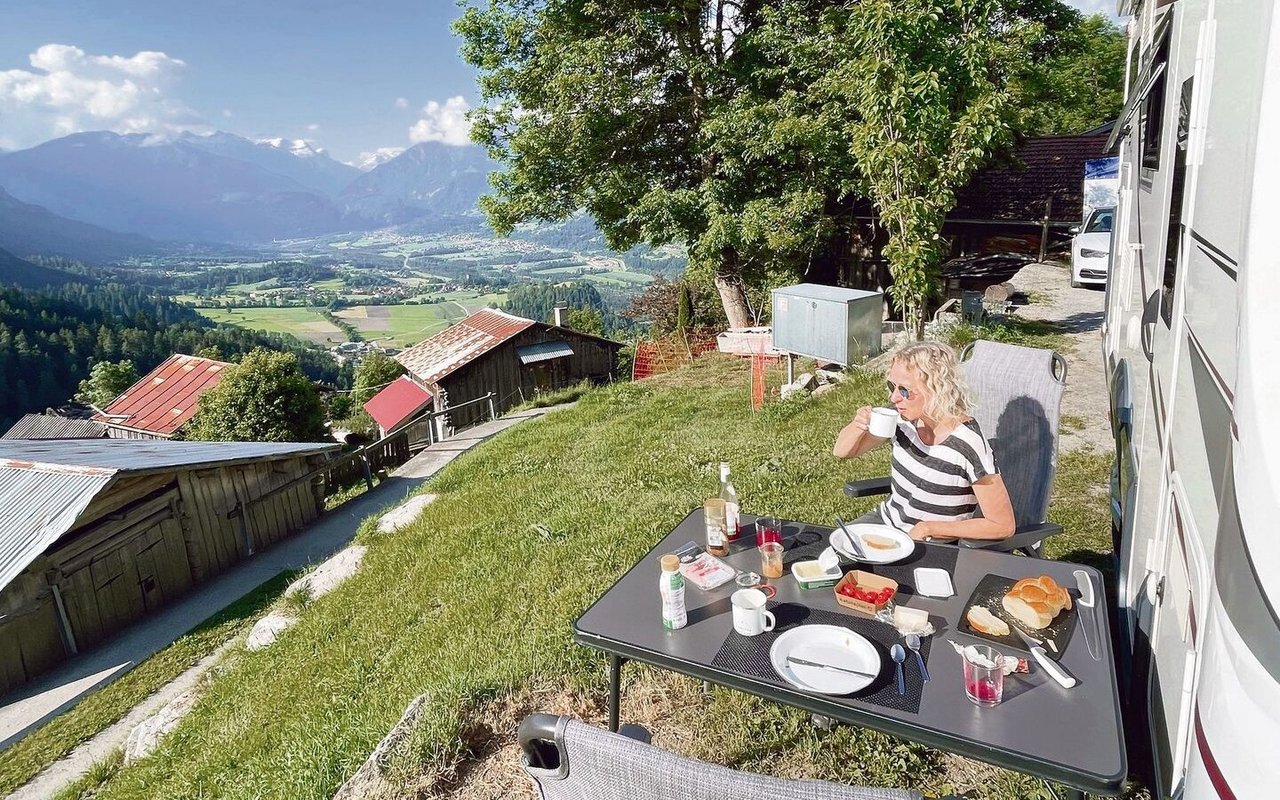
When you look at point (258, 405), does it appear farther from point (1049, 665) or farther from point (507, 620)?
point (1049, 665)

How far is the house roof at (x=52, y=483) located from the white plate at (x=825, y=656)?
36.7ft

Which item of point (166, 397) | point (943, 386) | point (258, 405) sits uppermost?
point (943, 386)

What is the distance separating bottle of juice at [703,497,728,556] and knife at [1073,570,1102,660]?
124cm

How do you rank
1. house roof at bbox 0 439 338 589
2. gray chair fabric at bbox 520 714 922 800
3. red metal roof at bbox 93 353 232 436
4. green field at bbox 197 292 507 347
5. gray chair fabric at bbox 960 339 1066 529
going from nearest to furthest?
1. gray chair fabric at bbox 520 714 922 800
2. gray chair fabric at bbox 960 339 1066 529
3. house roof at bbox 0 439 338 589
4. red metal roof at bbox 93 353 232 436
5. green field at bbox 197 292 507 347

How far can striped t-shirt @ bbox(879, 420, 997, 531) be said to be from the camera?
2969mm

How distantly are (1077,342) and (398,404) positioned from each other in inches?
952

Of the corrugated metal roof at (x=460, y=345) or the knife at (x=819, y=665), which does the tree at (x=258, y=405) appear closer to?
the corrugated metal roof at (x=460, y=345)

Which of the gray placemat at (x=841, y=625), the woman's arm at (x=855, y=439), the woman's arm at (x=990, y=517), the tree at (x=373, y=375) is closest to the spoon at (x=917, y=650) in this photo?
the gray placemat at (x=841, y=625)

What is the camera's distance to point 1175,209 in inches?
81.3

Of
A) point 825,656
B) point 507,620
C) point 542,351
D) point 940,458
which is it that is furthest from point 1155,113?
point 542,351

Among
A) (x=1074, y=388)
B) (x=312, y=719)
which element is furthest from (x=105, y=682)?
(x=1074, y=388)

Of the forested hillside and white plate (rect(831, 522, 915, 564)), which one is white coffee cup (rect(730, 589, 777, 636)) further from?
the forested hillside

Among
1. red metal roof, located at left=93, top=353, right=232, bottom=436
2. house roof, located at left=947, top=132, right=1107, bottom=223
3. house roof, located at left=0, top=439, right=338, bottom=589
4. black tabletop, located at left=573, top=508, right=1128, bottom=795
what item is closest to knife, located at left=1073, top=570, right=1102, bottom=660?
black tabletop, located at left=573, top=508, right=1128, bottom=795

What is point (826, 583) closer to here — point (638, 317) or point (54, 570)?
point (54, 570)
